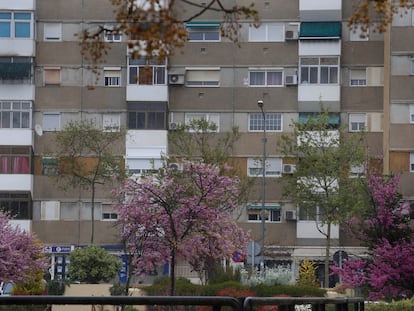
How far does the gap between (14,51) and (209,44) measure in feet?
34.1

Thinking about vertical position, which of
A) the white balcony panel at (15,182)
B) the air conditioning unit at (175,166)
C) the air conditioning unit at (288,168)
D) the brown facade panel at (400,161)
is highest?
the brown facade panel at (400,161)

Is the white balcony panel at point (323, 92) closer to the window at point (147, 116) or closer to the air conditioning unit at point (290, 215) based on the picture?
the air conditioning unit at point (290, 215)

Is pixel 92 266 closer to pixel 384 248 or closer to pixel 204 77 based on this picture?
pixel 384 248

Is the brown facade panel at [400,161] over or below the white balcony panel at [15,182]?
over

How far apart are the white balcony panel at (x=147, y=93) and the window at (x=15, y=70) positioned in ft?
17.9

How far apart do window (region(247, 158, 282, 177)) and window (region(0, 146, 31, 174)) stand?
462 inches

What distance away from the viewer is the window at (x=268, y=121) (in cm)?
6838

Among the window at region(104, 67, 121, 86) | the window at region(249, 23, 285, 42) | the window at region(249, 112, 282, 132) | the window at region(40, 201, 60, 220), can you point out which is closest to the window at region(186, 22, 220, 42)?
the window at region(249, 23, 285, 42)

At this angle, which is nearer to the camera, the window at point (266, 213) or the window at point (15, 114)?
the window at point (266, 213)

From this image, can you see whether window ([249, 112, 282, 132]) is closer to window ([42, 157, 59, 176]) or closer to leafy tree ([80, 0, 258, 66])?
window ([42, 157, 59, 176])

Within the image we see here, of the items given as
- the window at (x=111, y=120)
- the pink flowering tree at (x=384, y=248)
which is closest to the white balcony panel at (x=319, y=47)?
the window at (x=111, y=120)

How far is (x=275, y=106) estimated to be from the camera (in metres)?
68.4

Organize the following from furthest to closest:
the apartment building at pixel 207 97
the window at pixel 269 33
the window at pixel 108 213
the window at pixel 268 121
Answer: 1. the window at pixel 268 121
2. the window at pixel 269 33
3. the window at pixel 108 213
4. the apartment building at pixel 207 97

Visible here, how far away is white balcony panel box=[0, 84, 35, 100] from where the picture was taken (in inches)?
2667
